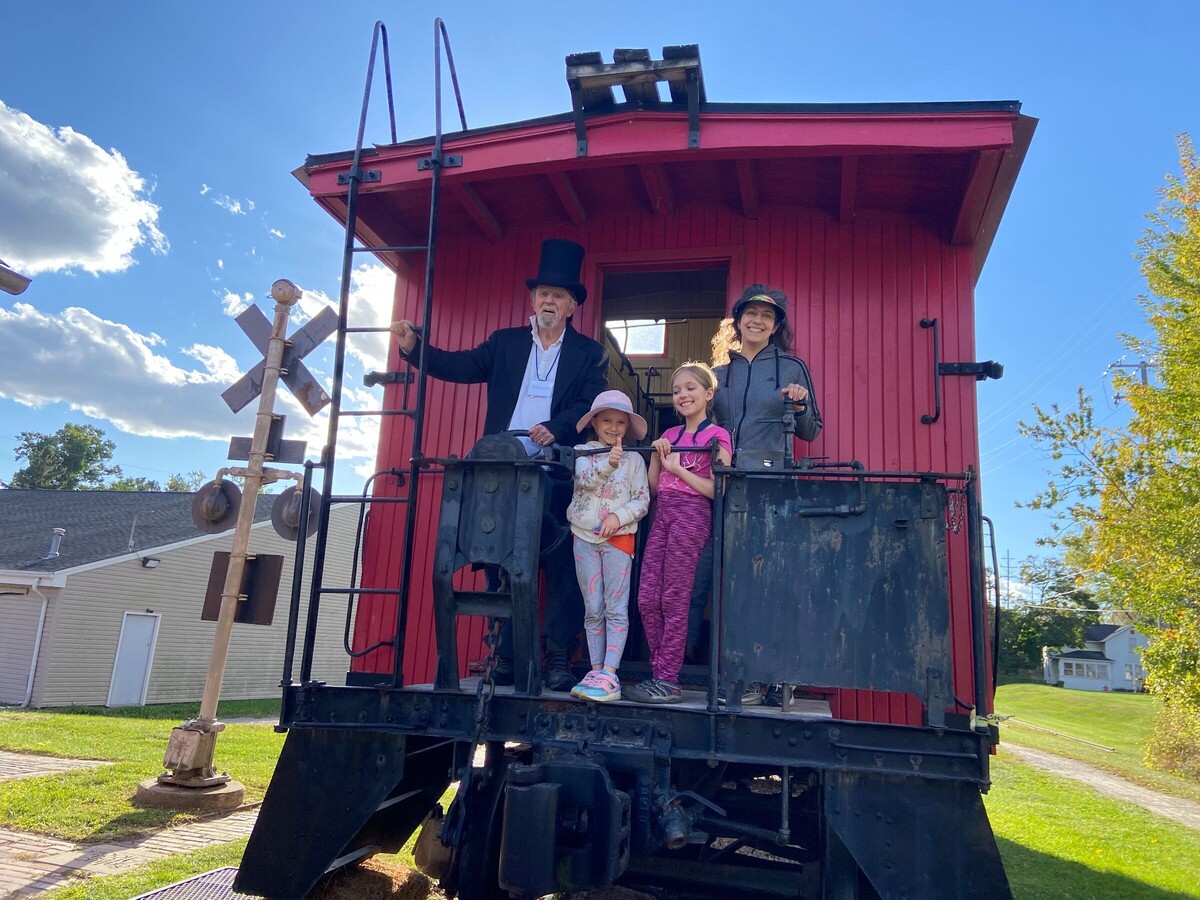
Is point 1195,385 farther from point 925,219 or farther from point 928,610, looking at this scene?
point 928,610

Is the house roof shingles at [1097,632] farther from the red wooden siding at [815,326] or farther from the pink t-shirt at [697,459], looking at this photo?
the pink t-shirt at [697,459]

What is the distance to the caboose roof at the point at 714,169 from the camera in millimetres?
3857

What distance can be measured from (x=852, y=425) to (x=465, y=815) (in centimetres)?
280

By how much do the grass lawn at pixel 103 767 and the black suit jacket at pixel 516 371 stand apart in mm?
3706

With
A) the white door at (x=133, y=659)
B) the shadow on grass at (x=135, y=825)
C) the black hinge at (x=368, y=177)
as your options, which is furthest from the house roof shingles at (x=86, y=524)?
the black hinge at (x=368, y=177)

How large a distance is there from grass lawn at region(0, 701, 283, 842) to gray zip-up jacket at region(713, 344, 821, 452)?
4.62 m

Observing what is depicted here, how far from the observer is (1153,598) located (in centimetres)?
1306

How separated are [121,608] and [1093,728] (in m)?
28.6

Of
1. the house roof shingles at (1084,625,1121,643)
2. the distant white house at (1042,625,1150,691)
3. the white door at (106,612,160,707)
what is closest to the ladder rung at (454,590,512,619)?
the white door at (106,612,160,707)

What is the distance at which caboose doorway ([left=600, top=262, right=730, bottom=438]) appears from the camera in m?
6.50

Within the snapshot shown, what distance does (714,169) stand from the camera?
4.62 meters

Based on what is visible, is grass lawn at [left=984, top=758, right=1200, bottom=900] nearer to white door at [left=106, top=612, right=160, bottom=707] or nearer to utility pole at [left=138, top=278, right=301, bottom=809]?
utility pole at [left=138, top=278, right=301, bottom=809]

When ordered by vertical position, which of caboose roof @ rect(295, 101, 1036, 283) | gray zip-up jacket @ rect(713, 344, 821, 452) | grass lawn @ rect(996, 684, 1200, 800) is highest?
caboose roof @ rect(295, 101, 1036, 283)

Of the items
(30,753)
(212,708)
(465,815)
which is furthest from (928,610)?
(30,753)
